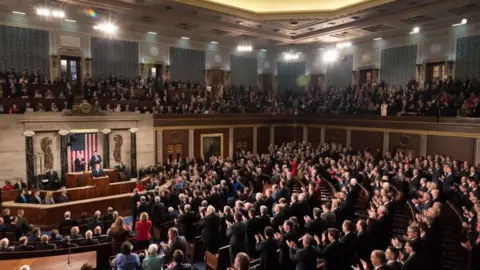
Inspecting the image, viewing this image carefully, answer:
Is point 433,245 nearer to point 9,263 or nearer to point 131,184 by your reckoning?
point 9,263

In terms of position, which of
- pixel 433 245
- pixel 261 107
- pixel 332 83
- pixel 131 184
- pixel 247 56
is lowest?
pixel 131 184

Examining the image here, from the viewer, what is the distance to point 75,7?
597 inches

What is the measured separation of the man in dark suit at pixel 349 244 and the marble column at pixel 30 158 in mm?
13533

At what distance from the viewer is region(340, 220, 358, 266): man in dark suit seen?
557 centimetres

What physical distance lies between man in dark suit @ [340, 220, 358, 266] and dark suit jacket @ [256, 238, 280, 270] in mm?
1147

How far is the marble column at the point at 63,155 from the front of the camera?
1477 cm

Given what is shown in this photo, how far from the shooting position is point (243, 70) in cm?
2581

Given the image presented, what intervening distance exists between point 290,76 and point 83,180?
1874 centimetres

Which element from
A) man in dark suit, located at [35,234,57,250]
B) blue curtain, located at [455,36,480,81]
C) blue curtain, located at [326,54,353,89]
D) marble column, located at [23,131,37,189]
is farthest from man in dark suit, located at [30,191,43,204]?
blue curtain, located at [455,36,480,81]

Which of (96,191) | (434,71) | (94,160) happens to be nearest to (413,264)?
(96,191)

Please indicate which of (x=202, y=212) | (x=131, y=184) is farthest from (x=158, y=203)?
(x=131, y=184)

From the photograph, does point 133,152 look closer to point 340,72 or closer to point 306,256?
point 306,256

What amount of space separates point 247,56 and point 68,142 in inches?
598

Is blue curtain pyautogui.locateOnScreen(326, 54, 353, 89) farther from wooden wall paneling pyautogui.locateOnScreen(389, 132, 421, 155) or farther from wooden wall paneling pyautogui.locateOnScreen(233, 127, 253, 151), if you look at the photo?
wooden wall paneling pyautogui.locateOnScreen(233, 127, 253, 151)
